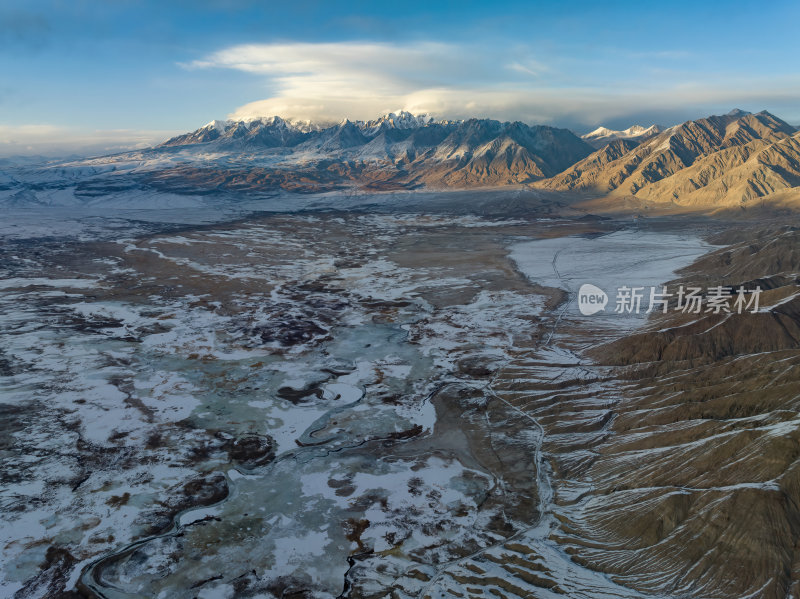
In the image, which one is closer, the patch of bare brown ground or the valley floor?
the patch of bare brown ground

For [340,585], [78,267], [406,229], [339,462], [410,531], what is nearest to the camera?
[340,585]

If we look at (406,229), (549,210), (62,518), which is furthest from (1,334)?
(549,210)

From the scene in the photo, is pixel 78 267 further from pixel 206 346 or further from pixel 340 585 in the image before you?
pixel 340 585

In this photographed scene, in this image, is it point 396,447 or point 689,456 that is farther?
point 396,447

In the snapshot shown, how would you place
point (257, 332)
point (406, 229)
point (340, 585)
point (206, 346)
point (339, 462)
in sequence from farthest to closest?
1. point (406, 229)
2. point (257, 332)
3. point (206, 346)
4. point (339, 462)
5. point (340, 585)

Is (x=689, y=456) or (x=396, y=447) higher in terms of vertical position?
(x=689, y=456)

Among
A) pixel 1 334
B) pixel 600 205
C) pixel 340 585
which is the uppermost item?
pixel 600 205

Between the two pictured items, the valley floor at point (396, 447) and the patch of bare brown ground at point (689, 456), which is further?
the valley floor at point (396, 447)

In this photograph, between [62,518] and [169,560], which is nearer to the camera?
[169,560]

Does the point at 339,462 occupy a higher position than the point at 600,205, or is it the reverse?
the point at 600,205

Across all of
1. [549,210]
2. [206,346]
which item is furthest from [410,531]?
[549,210]
